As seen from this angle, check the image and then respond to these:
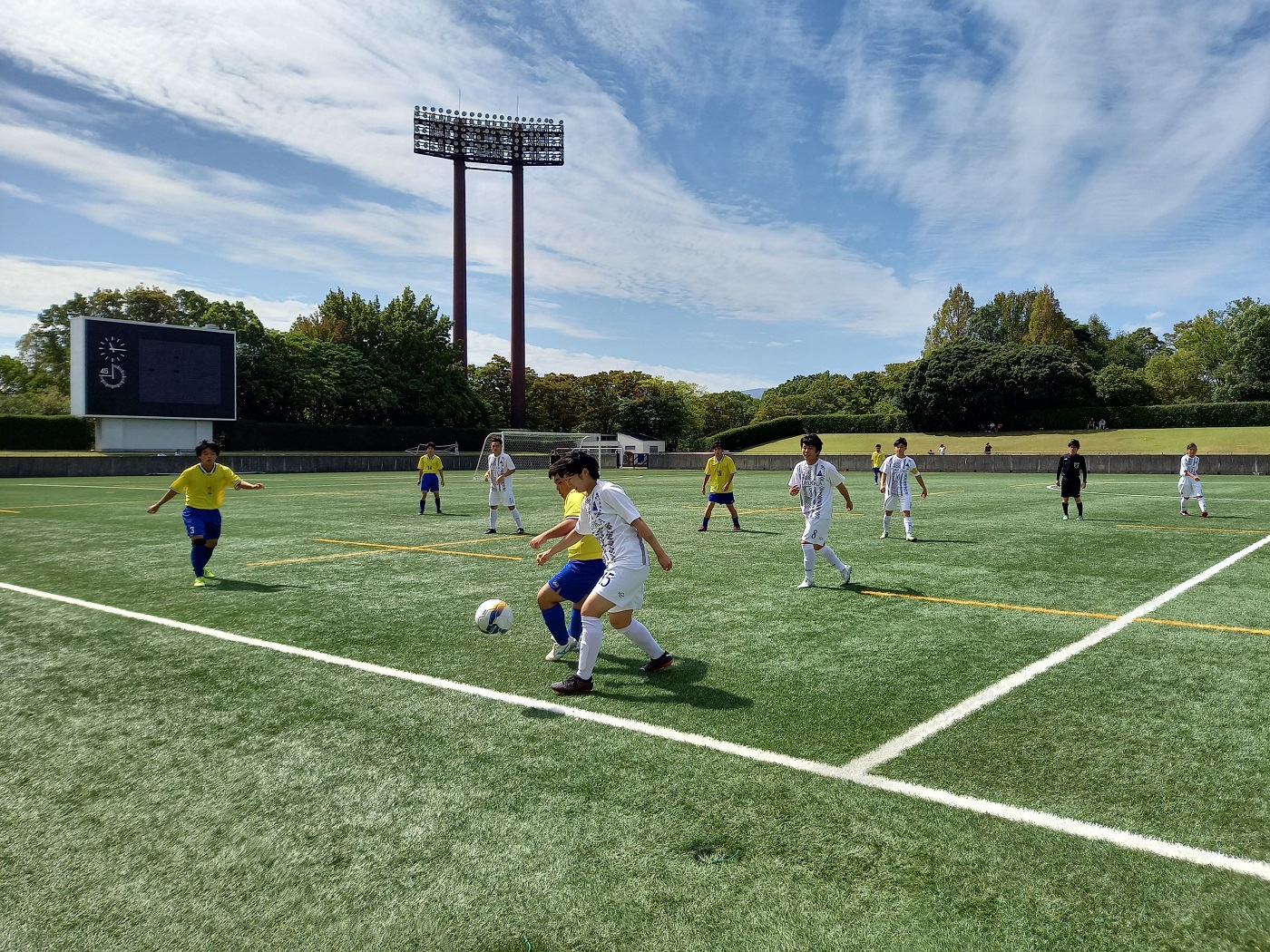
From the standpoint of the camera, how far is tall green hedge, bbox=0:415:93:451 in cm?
4603

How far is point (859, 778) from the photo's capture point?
416 centimetres

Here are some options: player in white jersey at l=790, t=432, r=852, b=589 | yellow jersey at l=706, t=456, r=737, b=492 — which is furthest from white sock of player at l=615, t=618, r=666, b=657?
yellow jersey at l=706, t=456, r=737, b=492

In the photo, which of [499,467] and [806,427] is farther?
[806,427]

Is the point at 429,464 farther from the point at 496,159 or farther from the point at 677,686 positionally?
the point at 496,159

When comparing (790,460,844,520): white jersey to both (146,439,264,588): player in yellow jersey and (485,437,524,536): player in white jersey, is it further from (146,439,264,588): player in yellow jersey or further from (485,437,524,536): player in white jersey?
(485,437,524,536): player in white jersey

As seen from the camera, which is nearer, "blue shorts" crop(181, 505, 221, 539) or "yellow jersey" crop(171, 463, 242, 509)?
"blue shorts" crop(181, 505, 221, 539)

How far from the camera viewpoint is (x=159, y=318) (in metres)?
65.8

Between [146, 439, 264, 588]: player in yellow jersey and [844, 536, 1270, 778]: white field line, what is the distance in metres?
8.65

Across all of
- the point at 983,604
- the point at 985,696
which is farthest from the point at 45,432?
the point at 985,696

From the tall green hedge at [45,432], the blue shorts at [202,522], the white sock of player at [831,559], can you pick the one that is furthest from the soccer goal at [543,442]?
the white sock of player at [831,559]

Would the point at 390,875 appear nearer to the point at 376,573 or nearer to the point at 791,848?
the point at 791,848

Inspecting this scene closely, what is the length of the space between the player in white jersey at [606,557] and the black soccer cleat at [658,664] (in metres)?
0.49

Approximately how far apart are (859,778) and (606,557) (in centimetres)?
230

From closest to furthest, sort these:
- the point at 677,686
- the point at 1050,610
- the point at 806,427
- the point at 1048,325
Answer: the point at 677,686
the point at 1050,610
the point at 806,427
the point at 1048,325
